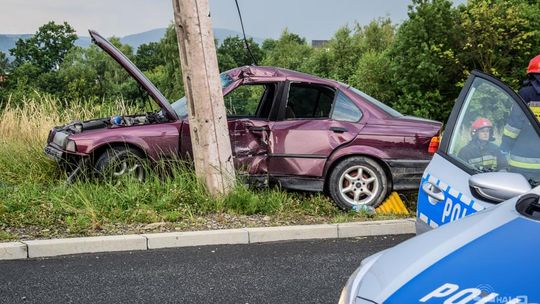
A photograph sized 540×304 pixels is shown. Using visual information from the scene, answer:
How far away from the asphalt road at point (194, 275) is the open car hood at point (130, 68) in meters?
2.16

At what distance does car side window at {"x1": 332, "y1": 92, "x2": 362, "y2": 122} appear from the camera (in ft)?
23.8

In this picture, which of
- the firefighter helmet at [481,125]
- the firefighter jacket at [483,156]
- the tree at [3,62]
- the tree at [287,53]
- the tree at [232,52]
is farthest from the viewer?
the tree at [3,62]

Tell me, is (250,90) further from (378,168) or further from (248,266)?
(248,266)

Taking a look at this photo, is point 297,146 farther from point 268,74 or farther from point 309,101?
point 268,74

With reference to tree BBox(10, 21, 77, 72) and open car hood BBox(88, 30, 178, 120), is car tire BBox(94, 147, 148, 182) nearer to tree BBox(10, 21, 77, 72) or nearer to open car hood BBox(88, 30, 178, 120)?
open car hood BBox(88, 30, 178, 120)

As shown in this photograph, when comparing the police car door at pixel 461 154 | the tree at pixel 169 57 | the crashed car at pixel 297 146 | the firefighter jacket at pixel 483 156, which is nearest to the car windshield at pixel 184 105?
the crashed car at pixel 297 146

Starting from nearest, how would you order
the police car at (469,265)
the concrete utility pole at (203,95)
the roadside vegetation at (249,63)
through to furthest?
the police car at (469,265) < the roadside vegetation at (249,63) < the concrete utility pole at (203,95)

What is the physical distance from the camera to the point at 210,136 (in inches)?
260

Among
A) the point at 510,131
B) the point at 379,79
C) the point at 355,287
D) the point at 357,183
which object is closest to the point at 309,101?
the point at 357,183

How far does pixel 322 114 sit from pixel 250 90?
96 cm

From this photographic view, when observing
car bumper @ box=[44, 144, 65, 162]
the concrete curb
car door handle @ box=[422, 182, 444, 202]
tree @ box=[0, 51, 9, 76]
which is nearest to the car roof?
the concrete curb

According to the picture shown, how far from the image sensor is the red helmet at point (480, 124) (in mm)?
3393

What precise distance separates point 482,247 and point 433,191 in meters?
1.60

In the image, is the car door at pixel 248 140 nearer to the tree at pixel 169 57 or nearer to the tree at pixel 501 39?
the tree at pixel 501 39
